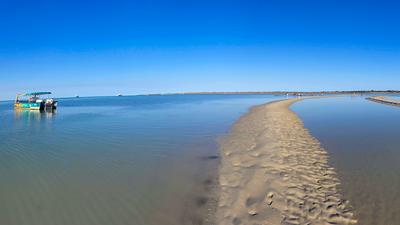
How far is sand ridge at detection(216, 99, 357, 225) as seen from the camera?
5.71m

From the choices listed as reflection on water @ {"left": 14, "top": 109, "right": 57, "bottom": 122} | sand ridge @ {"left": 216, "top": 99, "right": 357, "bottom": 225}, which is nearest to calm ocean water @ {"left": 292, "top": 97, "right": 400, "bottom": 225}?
sand ridge @ {"left": 216, "top": 99, "right": 357, "bottom": 225}

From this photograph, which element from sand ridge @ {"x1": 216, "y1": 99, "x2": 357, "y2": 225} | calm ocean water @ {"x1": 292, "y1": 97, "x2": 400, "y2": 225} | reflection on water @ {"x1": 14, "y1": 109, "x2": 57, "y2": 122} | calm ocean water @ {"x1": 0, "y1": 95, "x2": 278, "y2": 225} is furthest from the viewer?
reflection on water @ {"x1": 14, "y1": 109, "x2": 57, "y2": 122}

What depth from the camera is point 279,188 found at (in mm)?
7254

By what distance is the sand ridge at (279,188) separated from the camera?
571 cm

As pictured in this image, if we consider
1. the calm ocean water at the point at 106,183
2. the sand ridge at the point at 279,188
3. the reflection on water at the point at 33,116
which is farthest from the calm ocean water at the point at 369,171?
the reflection on water at the point at 33,116

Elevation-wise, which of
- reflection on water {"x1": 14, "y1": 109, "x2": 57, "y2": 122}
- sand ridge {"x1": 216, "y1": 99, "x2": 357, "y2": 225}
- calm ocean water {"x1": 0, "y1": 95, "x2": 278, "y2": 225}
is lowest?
calm ocean water {"x1": 0, "y1": 95, "x2": 278, "y2": 225}

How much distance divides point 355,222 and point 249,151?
6.63 m

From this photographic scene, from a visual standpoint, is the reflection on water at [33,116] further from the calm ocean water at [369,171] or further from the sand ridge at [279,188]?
the calm ocean water at [369,171]

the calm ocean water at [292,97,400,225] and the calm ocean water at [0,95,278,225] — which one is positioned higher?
the calm ocean water at [292,97,400,225]

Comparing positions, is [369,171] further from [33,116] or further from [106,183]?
[33,116]

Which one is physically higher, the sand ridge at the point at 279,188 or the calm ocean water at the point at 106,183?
the sand ridge at the point at 279,188

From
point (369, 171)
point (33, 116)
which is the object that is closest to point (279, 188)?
point (369, 171)

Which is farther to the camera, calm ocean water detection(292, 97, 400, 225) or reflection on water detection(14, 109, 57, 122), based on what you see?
reflection on water detection(14, 109, 57, 122)

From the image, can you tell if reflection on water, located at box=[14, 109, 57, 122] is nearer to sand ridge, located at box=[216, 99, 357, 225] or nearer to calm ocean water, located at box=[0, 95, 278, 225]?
calm ocean water, located at box=[0, 95, 278, 225]
